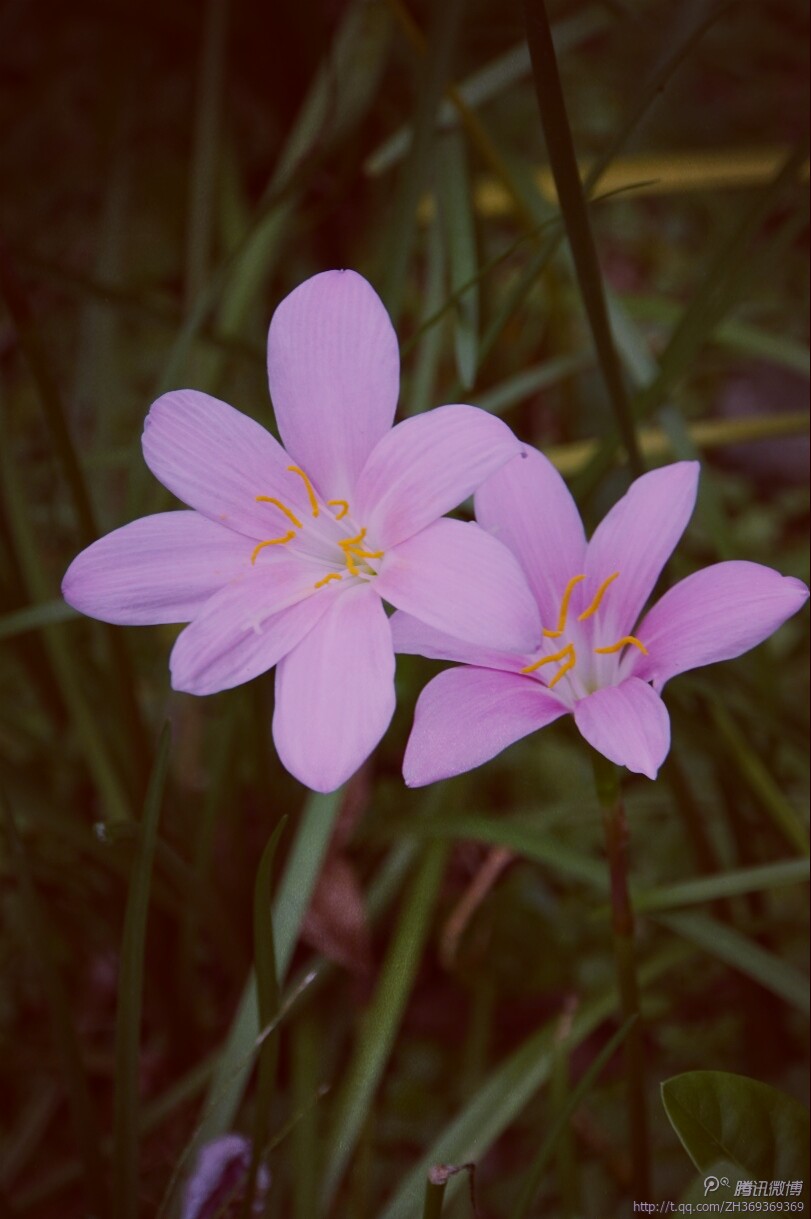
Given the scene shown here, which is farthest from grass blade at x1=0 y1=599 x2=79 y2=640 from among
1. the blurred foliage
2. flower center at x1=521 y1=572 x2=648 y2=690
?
flower center at x1=521 y1=572 x2=648 y2=690

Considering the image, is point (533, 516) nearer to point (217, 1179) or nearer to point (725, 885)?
point (725, 885)

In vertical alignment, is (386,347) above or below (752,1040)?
above

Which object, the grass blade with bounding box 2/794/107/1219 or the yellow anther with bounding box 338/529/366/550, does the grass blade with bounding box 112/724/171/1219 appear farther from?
the yellow anther with bounding box 338/529/366/550

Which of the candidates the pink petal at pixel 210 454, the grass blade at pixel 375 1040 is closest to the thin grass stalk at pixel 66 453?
the pink petal at pixel 210 454

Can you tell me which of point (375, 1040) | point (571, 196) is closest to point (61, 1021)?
point (375, 1040)

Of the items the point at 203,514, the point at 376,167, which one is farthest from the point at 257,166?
the point at 203,514

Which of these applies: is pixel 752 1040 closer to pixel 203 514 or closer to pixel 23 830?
pixel 203 514
